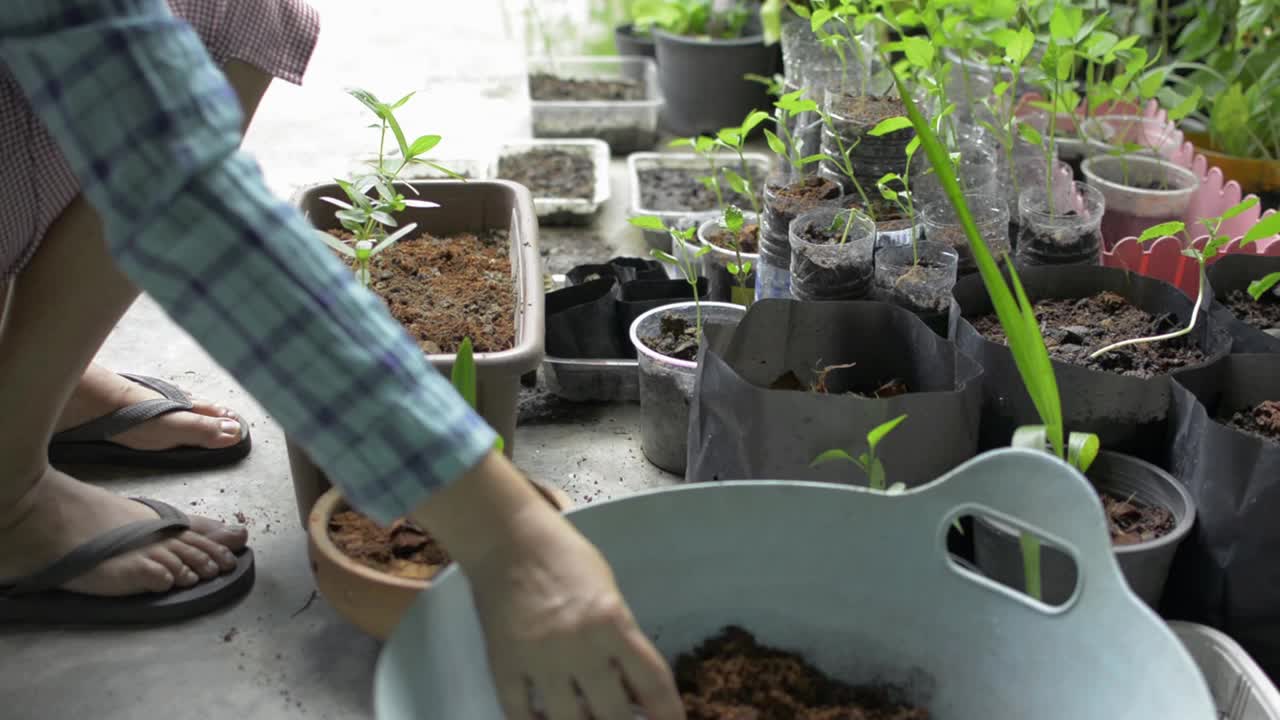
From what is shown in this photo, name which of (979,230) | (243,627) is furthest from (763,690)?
(979,230)

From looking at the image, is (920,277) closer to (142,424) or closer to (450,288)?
(450,288)

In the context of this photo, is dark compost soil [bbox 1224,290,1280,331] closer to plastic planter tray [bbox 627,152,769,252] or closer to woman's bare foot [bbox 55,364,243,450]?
plastic planter tray [bbox 627,152,769,252]

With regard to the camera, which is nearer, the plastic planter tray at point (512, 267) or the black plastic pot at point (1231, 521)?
the black plastic pot at point (1231, 521)

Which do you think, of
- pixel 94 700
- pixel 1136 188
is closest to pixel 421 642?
pixel 94 700

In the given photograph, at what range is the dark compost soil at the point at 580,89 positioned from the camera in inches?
108

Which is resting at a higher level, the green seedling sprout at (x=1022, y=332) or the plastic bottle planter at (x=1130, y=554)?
the green seedling sprout at (x=1022, y=332)

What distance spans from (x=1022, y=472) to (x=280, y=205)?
0.56m

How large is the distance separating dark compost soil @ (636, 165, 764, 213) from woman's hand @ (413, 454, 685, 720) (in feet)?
5.17

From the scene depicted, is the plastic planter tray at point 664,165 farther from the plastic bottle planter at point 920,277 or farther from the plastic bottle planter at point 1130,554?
the plastic bottle planter at point 1130,554

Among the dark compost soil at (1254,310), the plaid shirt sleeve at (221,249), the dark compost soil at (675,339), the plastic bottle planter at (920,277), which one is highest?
the plaid shirt sleeve at (221,249)

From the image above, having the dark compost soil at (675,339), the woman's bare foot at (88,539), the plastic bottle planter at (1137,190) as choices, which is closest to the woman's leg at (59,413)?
the woman's bare foot at (88,539)

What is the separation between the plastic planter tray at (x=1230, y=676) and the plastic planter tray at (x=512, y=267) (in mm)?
718

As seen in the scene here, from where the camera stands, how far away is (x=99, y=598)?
1223mm

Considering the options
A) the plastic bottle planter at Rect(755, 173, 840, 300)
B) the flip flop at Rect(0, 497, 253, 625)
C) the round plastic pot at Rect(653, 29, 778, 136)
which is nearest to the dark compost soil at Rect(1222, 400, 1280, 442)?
the plastic bottle planter at Rect(755, 173, 840, 300)
